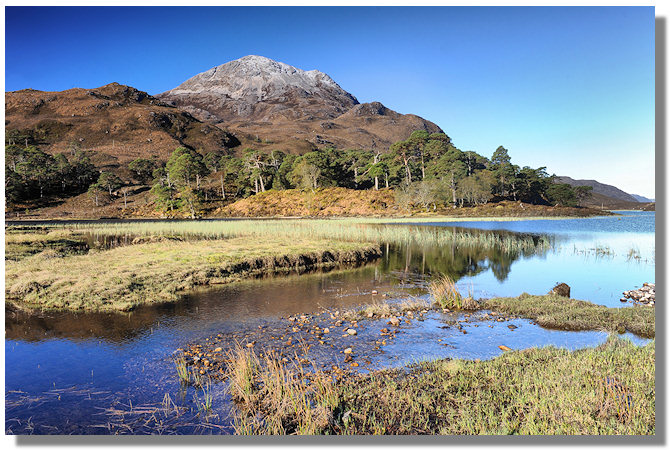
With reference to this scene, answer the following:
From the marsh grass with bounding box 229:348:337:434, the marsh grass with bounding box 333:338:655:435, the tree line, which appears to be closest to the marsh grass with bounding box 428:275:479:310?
the marsh grass with bounding box 333:338:655:435

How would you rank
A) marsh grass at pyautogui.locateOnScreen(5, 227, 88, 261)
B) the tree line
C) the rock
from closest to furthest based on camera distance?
1. the rock
2. marsh grass at pyautogui.locateOnScreen(5, 227, 88, 261)
3. the tree line

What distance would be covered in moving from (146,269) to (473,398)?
1825 cm

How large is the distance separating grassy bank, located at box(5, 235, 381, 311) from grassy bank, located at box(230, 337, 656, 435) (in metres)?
10.3

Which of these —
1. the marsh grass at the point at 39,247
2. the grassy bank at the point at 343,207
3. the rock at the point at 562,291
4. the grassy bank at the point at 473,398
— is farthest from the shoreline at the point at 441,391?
the grassy bank at the point at 343,207

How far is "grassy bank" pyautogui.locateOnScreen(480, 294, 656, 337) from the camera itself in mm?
11727

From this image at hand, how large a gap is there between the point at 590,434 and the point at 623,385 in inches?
73.8

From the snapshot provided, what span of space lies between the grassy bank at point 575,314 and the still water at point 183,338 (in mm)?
682

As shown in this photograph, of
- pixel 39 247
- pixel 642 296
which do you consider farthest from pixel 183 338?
pixel 39 247

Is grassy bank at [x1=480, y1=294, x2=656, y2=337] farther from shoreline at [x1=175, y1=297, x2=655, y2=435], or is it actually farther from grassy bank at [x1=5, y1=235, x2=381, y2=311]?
grassy bank at [x1=5, y1=235, x2=381, y2=311]

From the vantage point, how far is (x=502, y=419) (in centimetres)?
596

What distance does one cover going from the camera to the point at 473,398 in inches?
268

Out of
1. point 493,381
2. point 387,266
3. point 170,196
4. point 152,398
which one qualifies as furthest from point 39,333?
point 170,196

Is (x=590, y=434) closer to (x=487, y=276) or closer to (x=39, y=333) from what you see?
(x=39, y=333)

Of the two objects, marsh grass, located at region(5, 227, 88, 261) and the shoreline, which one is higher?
marsh grass, located at region(5, 227, 88, 261)
